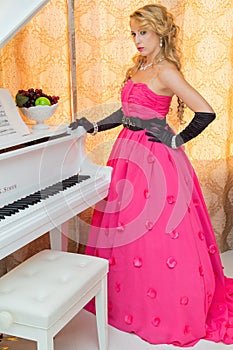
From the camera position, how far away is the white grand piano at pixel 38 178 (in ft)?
5.40

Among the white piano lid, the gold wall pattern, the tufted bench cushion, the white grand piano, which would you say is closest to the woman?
the white grand piano

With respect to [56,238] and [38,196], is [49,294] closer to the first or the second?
[38,196]

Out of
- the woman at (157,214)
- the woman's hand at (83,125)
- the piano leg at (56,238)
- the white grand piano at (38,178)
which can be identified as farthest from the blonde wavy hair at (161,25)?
the piano leg at (56,238)

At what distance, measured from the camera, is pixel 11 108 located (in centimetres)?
204

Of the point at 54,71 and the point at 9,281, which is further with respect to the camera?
the point at 54,71

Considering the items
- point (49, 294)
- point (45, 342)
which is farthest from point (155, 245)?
point (45, 342)

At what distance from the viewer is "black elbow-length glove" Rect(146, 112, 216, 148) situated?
2135mm

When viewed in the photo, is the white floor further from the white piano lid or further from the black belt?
the white piano lid

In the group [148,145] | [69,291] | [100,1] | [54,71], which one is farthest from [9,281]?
[100,1]

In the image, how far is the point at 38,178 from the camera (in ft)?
6.83

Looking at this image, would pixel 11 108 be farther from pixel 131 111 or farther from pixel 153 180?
pixel 153 180

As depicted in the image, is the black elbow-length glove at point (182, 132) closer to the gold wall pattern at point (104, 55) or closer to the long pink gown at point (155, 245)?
the long pink gown at point (155, 245)

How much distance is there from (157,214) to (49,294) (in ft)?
2.10

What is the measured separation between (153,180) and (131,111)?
318mm
